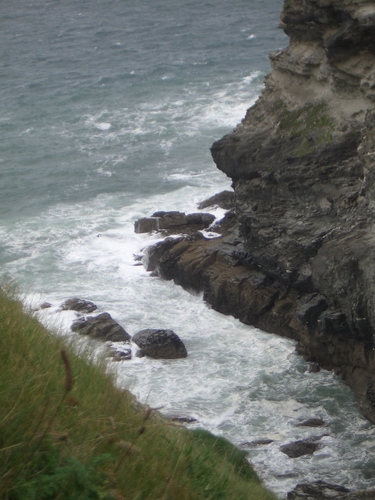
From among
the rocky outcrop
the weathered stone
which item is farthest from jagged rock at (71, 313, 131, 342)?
the weathered stone

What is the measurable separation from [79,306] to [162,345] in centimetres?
417

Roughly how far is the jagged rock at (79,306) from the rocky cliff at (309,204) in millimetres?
3880

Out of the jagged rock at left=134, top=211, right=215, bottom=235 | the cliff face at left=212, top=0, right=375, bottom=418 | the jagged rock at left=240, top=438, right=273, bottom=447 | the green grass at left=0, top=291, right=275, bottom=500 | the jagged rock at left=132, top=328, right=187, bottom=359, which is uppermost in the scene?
the green grass at left=0, top=291, right=275, bottom=500

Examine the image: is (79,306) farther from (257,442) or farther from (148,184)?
(148,184)

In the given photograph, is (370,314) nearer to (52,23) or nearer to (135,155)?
(135,155)

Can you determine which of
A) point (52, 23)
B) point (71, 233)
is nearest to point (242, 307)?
point (71, 233)

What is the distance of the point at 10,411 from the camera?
627 cm

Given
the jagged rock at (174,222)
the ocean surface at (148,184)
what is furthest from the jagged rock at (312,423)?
the jagged rock at (174,222)

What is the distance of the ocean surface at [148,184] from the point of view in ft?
70.4

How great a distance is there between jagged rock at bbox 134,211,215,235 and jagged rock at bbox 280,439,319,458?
14292 millimetres

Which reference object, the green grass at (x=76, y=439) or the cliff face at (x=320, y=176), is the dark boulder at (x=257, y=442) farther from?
the green grass at (x=76, y=439)

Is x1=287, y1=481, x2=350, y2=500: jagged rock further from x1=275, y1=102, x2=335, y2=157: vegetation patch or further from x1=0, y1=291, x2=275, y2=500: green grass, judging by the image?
x1=275, y1=102, x2=335, y2=157: vegetation patch

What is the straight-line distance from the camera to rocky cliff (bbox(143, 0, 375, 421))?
70.6ft

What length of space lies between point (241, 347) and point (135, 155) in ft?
77.2
